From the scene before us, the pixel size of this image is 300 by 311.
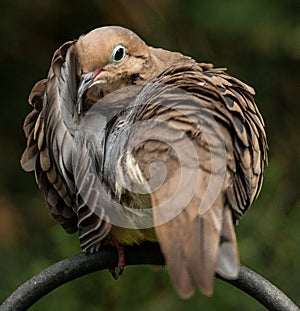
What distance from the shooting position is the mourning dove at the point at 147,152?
77.5 inches

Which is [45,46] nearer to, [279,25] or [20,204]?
[20,204]

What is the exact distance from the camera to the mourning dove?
6.46 ft

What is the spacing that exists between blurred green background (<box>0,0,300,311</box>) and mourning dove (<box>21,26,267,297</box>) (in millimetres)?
756

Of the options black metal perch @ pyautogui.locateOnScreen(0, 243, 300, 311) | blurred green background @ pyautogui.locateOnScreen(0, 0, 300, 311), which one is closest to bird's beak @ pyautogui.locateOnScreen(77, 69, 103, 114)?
black metal perch @ pyautogui.locateOnScreen(0, 243, 300, 311)

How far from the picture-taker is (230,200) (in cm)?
211

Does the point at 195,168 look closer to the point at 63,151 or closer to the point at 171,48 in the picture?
the point at 63,151

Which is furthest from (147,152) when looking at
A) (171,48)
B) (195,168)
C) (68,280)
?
(171,48)

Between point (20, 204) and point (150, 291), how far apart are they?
1.34 m

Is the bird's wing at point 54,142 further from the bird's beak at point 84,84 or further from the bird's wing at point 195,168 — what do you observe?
the bird's wing at point 195,168

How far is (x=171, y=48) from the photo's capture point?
422cm

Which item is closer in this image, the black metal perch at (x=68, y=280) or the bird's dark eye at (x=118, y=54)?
the black metal perch at (x=68, y=280)

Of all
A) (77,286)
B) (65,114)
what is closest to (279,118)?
(77,286)

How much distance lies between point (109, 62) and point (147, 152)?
684mm

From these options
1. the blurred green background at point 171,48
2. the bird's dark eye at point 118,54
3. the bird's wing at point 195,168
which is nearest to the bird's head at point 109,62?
the bird's dark eye at point 118,54
